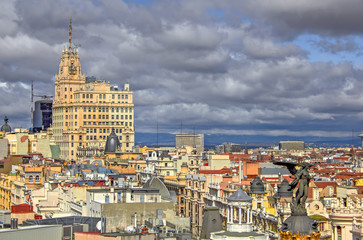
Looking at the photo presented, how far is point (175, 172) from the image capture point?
170 meters

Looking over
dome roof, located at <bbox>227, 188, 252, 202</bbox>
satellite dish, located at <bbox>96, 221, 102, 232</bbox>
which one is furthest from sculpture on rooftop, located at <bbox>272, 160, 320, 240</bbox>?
dome roof, located at <bbox>227, 188, 252, 202</bbox>

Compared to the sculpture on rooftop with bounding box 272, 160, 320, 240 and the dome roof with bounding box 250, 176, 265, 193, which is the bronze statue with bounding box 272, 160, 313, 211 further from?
the dome roof with bounding box 250, 176, 265, 193

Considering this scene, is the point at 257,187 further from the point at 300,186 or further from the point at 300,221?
the point at 300,221

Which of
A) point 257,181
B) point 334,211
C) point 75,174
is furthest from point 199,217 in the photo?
point 334,211

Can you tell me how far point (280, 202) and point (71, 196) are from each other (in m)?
38.8

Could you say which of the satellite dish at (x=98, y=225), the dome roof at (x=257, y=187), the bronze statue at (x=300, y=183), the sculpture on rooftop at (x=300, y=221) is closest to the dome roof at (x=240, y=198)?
the dome roof at (x=257, y=187)

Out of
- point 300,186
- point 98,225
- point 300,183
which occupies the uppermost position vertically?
point 300,183

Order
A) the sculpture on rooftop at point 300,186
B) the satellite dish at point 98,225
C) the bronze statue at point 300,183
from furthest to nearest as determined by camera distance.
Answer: the satellite dish at point 98,225, the bronze statue at point 300,183, the sculpture on rooftop at point 300,186

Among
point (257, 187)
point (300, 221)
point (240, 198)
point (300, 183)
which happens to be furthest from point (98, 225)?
point (300, 221)

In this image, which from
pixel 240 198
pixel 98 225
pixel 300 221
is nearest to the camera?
pixel 300 221

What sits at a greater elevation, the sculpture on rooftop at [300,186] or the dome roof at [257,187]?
the sculpture on rooftop at [300,186]

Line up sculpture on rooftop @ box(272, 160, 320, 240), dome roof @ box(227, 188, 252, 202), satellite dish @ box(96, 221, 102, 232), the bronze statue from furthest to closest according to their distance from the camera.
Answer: dome roof @ box(227, 188, 252, 202) < satellite dish @ box(96, 221, 102, 232) < the bronze statue < sculpture on rooftop @ box(272, 160, 320, 240)

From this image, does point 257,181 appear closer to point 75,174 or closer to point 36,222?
point 36,222

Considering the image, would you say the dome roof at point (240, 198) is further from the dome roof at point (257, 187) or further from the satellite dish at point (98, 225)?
the satellite dish at point (98, 225)
